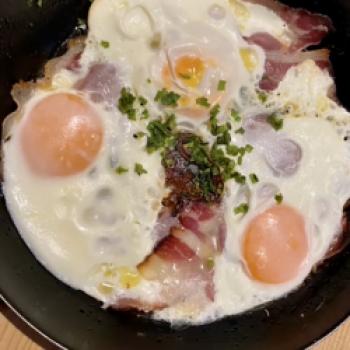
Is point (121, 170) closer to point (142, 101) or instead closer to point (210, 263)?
point (142, 101)

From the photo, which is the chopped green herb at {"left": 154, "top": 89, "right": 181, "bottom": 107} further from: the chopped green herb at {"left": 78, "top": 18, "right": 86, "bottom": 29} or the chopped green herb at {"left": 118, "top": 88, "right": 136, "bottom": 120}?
the chopped green herb at {"left": 78, "top": 18, "right": 86, "bottom": 29}

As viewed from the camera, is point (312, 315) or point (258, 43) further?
Answer: point (258, 43)

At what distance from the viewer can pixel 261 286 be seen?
183cm

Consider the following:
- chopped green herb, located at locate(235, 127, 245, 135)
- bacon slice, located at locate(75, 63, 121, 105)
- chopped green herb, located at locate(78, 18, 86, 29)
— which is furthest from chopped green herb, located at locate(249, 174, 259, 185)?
chopped green herb, located at locate(78, 18, 86, 29)

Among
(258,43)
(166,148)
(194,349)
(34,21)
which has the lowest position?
(194,349)

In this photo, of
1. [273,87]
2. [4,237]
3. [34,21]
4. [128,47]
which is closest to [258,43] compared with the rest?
[273,87]

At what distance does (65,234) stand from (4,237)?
0.17 metres

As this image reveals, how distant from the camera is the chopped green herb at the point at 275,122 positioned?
6.10 feet

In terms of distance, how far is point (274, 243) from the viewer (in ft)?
5.88

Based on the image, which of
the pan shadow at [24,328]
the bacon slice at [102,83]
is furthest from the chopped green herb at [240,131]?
the pan shadow at [24,328]

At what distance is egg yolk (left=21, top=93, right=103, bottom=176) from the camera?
5.90 feet

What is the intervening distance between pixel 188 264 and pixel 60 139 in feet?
1.62

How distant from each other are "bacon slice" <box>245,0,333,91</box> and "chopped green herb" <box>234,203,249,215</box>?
44 centimetres

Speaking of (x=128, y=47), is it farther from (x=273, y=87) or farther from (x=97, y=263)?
(x=97, y=263)
